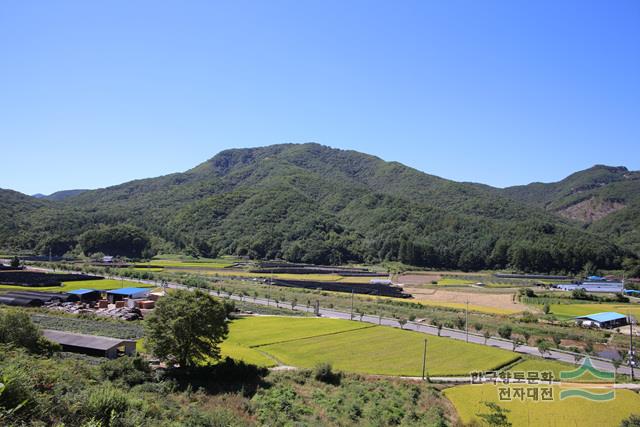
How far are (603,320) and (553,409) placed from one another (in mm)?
32578

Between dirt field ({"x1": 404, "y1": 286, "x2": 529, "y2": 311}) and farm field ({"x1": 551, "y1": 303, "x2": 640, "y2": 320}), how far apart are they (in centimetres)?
429

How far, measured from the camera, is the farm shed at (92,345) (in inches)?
1109

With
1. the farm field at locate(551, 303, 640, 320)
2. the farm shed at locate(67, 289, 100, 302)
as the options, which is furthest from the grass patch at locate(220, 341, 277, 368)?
the farm field at locate(551, 303, 640, 320)

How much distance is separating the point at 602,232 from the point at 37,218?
18901cm

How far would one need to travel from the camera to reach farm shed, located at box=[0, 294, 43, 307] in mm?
46812

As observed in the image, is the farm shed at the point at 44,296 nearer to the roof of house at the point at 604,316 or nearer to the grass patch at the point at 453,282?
the roof of house at the point at 604,316

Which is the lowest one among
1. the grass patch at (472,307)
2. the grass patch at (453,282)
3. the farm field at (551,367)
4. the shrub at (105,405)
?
the farm field at (551,367)

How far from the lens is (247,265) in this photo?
111062mm

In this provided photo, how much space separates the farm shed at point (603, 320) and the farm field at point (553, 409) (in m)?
26.4

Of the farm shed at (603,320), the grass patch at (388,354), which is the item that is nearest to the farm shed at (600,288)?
the farm shed at (603,320)

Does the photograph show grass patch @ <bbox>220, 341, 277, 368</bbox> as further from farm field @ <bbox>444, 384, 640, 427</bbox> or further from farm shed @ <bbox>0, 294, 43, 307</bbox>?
farm shed @ <bbox>0, 294, 43, 307</bbox>

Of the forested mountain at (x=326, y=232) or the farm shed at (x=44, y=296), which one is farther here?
the forested mountain at (x=326, y=232)

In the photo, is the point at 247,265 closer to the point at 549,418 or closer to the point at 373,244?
the point at 373,244

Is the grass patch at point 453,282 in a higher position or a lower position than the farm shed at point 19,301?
higher
